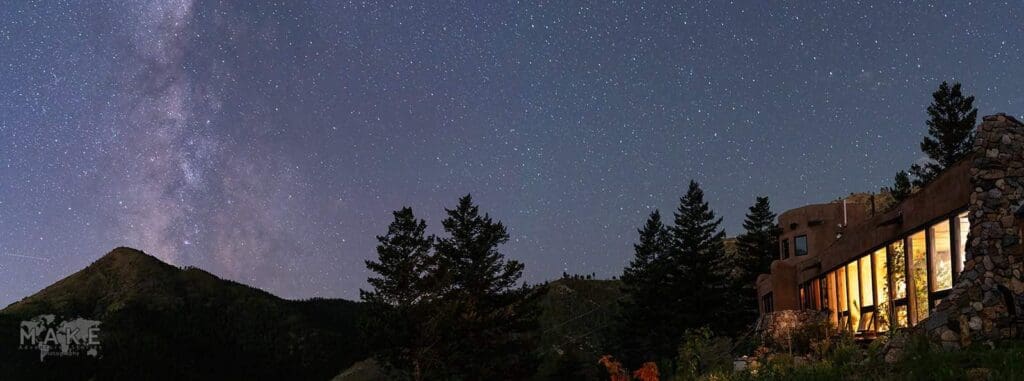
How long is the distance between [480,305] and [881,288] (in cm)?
2245

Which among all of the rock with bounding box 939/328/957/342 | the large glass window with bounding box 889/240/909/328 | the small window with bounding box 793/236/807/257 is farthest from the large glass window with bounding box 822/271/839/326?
the rock with bounding box 939/328/957/342

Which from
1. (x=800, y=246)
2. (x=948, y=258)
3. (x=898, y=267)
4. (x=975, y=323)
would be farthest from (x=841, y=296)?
→ (x=975, y=323)

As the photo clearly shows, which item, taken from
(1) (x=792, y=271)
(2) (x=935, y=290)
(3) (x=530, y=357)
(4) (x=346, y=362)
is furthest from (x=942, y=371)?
(4) (x=346, y=362)

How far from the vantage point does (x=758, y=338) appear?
2345 centimetres

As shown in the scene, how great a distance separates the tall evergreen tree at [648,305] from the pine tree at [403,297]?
11.6 metres

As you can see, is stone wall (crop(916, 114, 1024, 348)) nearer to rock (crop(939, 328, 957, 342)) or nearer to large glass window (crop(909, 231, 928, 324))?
rock (crop(939, 328, 957, 342))

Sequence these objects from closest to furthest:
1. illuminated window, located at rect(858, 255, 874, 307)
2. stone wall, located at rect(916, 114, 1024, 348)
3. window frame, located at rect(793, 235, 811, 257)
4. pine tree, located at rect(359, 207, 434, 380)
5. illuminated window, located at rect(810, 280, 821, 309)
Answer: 1. stone wall, located at rect(916, 114, 1024, 348)
2. illuminated window, located at rect(858, 255, 874, 307)
3. illuminated window, located at rect(810, 280, 821, 309)
4. window frame, located at rect(793, 235, 811, 257)
5. pine tree, located at rect(359, 207, 434, 380)

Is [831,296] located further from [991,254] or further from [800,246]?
[991,254]

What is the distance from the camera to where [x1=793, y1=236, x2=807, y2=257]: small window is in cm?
3069

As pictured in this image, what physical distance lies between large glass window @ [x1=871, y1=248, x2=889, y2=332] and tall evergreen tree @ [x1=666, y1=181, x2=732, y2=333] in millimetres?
20729

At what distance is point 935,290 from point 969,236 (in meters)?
2.91

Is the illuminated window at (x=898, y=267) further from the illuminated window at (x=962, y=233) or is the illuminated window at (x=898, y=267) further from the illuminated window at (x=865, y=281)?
the illuminated window at (x=962, y=233)

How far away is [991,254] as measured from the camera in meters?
12.3

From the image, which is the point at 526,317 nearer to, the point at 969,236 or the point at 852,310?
the point at 852,310
